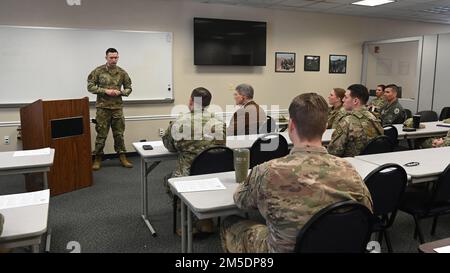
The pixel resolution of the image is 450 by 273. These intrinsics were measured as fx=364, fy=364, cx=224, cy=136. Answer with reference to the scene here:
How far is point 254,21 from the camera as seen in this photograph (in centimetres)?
652

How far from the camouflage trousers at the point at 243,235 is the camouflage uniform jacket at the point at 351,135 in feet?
4.92

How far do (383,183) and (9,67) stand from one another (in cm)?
504

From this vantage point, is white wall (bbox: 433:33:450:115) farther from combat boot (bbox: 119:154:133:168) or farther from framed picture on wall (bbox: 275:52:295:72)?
combat boot (bbox: 119:154:133:168)

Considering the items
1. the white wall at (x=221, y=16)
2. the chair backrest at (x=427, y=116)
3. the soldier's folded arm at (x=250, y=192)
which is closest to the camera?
the soldier's folded arm at (x=250, y=192)

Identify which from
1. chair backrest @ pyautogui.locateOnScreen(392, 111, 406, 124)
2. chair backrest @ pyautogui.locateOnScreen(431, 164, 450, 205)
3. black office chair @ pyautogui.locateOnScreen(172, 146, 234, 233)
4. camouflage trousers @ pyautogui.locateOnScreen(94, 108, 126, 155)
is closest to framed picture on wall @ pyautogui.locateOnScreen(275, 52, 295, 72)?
chair backrest @ pyautogui.locateOnScreen(392, 111, 406, 124)

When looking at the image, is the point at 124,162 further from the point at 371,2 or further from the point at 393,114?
the point at 371,2

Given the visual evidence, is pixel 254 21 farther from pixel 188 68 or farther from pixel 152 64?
pixel 152 64

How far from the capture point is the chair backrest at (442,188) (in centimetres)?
239

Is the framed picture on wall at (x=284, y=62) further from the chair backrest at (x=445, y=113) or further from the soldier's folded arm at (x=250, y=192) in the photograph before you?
the soldier's folded arm at (x=250, y=192)

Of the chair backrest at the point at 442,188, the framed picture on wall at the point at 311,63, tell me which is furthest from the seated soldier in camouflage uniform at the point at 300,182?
the framed picture on wall at the point at 311,63

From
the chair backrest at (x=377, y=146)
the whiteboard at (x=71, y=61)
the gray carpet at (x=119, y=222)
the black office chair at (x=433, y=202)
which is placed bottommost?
the gray carpet at (x=119, y=222)

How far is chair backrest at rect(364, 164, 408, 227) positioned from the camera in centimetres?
208

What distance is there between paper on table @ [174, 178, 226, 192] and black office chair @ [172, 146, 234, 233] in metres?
0.40
